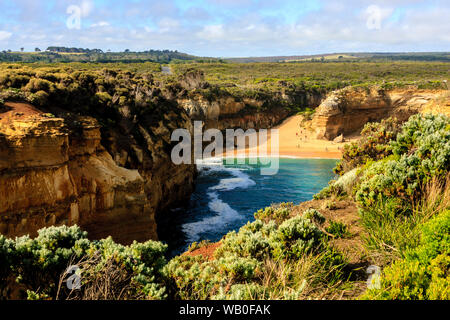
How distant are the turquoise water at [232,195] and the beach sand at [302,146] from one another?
7.35 ft

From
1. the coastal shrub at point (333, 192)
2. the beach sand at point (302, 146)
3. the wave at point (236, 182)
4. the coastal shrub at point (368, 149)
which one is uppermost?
the coastal shrub at point (368, 149)

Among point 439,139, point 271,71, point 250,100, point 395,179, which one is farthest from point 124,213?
point 271,71

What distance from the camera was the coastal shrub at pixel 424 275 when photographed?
11.0ft

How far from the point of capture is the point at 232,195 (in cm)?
2511

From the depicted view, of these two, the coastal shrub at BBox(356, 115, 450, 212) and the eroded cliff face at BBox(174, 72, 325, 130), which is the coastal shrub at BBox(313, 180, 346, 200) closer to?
the coastal shrub at BBox(356, 115, 450, 212)

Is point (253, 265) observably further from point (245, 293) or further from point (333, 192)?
point (333, 192)

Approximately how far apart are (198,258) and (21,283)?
3.81 m

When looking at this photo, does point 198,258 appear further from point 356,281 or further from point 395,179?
point 395,179

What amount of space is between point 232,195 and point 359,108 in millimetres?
24812

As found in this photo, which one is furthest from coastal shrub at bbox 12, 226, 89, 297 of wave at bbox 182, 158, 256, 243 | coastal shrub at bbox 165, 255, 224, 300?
wave at bbox 182, 158, 256, 243

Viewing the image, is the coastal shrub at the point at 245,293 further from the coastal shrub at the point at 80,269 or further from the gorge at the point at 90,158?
the gorge at the point at 90,158

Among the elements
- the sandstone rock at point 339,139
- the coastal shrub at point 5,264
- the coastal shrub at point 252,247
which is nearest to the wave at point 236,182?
the sandstone rock at point 339,139

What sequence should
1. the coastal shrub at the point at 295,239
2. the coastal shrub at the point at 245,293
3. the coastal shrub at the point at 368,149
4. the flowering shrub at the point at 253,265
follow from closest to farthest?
the coastal shrub at the point at 245,293 → the flowering shrub at the point at 253,265 → the coastal shrub at the point at 295,239 → the coastal shrub at the point at 368,149

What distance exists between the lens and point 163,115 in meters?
22.2
